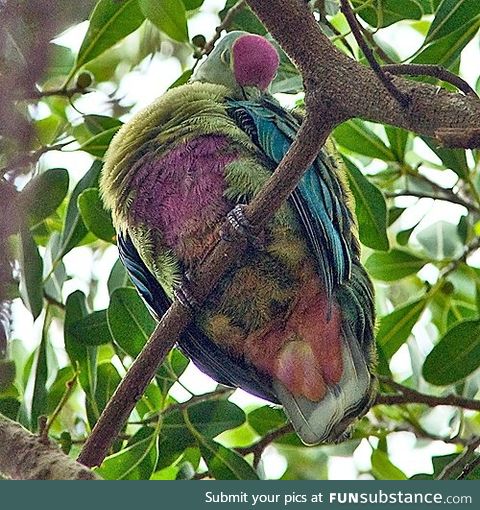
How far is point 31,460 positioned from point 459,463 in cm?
83

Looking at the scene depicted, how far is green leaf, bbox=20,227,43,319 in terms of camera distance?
188 centimetres

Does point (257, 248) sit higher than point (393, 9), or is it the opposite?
point (393, 9)

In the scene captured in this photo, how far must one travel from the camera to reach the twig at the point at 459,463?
5.74ft

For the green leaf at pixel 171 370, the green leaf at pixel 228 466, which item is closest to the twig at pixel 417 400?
the green leaf at pixel 228 466

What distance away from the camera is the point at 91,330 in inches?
77.7

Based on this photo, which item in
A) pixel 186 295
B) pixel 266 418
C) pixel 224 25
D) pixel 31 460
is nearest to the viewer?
pixel 31 460

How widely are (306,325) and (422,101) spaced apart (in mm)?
621

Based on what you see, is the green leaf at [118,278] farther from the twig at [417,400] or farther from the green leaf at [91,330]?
the twig at [417,400]

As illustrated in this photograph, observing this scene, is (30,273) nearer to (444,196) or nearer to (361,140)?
(361,140)

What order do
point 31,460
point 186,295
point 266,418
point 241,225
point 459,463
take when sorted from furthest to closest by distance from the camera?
point 266,418, point 459,463, point 186,295, point 241,225, point 31,460

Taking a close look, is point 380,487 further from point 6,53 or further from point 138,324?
point 6,53

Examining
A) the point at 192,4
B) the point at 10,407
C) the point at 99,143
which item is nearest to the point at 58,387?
the point at 10,407

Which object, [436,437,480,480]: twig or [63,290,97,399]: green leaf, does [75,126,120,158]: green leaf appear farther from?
[436,437,480,480]: twig

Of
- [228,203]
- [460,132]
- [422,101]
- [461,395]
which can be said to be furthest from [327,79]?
[461,395]
